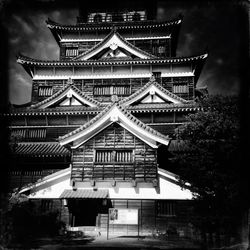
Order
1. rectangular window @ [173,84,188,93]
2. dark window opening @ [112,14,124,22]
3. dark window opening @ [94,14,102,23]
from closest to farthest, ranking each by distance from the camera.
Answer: rectangular window @ [173,84,188,93] < dark window opening @ [112,14,124,22] < dark window opening @ [94,14,102,23]

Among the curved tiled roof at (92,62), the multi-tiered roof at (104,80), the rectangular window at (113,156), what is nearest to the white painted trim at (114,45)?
the multi-tiered roof at (104,80)

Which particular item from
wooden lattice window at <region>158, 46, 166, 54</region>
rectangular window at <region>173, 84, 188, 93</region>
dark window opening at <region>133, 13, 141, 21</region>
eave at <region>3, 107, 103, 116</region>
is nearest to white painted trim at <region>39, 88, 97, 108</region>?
eave at <region>3, 107, 103, 116</region>

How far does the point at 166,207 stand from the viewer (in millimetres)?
14500

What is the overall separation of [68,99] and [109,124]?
875 centimetres

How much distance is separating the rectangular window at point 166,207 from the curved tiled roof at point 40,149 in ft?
22.1

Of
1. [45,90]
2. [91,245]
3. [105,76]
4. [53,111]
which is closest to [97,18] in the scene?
[105,76]

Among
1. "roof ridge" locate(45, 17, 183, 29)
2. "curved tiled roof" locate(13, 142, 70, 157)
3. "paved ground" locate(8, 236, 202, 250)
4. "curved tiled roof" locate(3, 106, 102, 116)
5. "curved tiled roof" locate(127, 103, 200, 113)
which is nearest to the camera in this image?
"paved ground" locate(8, 236, 202, 250)

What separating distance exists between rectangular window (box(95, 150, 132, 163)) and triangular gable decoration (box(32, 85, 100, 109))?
25.1 ft

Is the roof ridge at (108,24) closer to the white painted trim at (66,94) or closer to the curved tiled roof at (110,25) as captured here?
the curved tiled roof at (110,25)

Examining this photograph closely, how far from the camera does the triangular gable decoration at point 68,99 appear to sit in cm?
2209

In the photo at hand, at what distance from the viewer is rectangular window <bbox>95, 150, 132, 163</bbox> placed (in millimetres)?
14859

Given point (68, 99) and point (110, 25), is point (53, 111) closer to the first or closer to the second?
point (68, 99)

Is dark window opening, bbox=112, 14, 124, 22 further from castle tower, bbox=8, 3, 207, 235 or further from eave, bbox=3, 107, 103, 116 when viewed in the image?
eave, bbox=3, 107, 103, 116

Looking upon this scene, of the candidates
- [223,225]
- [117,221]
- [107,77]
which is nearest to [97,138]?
[117,221]
